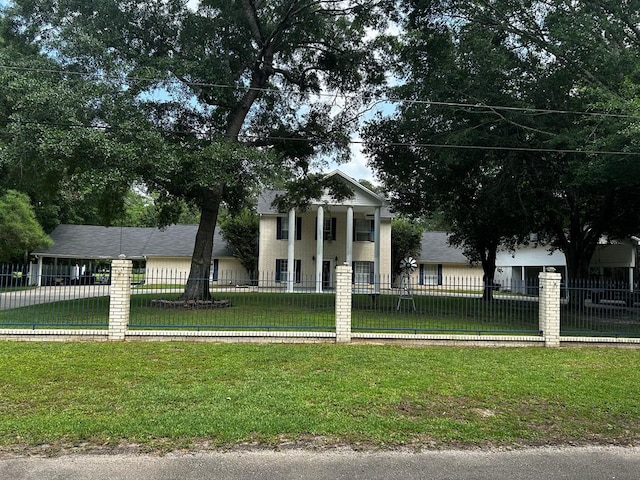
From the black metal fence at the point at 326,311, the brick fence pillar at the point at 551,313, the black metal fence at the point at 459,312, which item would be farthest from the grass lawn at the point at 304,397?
the black metal fence at the point at 459,312

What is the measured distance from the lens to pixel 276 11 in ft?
51.6

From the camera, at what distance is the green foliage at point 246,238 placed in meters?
33.5

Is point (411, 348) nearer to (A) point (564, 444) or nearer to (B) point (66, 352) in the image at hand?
(A) point (564, 444)

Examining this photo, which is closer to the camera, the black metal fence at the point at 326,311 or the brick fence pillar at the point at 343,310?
the brick fence pillar at the point at 343,310

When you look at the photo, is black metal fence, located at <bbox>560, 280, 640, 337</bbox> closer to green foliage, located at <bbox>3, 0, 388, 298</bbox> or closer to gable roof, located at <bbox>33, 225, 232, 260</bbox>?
green foliage, located at <bbox>3, 0, 388, 298</bbox>

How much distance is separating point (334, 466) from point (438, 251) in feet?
119

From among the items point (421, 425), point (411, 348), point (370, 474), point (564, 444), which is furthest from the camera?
point (411, 348)

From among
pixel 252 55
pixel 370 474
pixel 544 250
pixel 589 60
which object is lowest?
pixel 370 474

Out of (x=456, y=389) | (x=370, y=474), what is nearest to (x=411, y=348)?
(x=456, y=389)

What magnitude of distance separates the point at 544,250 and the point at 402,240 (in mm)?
10187

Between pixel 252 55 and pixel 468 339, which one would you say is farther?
pixel 252 55

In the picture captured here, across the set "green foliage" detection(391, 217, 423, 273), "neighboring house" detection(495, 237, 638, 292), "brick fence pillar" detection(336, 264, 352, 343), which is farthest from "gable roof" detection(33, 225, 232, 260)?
"brick fence pillar" detection(336, 264, 352, 343)

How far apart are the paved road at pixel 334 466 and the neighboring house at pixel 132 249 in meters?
28.6

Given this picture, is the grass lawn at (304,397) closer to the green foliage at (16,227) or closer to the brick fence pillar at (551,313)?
the brick fence pillar at (551,313)
